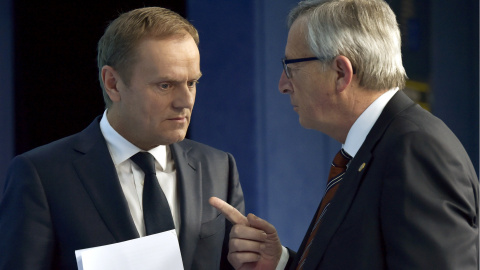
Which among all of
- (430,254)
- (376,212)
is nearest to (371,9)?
(376,212)

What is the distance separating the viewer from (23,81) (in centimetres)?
261

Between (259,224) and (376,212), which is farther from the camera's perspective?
(259,224)

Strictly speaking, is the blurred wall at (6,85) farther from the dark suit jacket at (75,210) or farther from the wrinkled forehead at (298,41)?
the wrinkled forehead at (298,41)

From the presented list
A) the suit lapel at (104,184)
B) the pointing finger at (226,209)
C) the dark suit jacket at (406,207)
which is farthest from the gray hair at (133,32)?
the dark suit jacket at (406,207)

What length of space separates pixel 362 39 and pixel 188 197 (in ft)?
2.10

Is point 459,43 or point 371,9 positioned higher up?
point 371,9

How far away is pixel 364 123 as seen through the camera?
4.81 feet

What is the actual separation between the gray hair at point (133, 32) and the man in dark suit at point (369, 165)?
341 mm

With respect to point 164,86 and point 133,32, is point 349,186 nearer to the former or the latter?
point 164,86

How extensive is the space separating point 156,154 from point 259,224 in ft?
1.16

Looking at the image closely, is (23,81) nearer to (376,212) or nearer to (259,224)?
(259,224)

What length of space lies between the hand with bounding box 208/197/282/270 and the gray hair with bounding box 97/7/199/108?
46 centimetres

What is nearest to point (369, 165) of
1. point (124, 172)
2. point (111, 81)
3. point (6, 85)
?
point (124, 172)

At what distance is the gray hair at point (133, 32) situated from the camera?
1674mm
